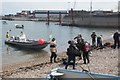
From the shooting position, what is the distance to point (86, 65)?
16969 mm

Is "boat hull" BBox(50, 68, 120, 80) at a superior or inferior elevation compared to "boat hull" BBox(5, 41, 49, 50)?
inferior

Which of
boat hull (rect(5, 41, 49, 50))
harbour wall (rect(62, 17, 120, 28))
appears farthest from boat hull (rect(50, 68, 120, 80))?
harbour wall (rect(62, 17, 120, 28))

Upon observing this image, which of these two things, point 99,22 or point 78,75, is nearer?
point 78,75

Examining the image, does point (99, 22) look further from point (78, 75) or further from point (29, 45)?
point (78, 75)

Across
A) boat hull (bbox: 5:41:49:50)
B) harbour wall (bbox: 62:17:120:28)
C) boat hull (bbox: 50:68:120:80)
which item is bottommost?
boat hull (bbox: 50:68:120:80)

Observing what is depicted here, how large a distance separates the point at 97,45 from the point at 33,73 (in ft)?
38.0

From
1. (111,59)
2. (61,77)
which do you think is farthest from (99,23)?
(61,77)

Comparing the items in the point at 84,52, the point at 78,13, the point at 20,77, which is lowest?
the point at 20,77

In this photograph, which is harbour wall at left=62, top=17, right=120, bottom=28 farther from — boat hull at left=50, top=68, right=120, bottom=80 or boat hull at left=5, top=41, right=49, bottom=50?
boat hull at left=50, top=68, right=120, bottom=80

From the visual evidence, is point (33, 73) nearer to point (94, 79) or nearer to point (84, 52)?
point (84, 52)

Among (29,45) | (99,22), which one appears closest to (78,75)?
(29,45)

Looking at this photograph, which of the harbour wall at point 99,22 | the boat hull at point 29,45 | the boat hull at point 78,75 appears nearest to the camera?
the boat hull at point 78,75

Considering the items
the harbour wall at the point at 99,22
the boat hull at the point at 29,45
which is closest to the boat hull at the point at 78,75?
the boat hull at the point at 29,45

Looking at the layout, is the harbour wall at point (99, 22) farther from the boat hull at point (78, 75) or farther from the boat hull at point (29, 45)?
the boat hull at point (78, 75)
